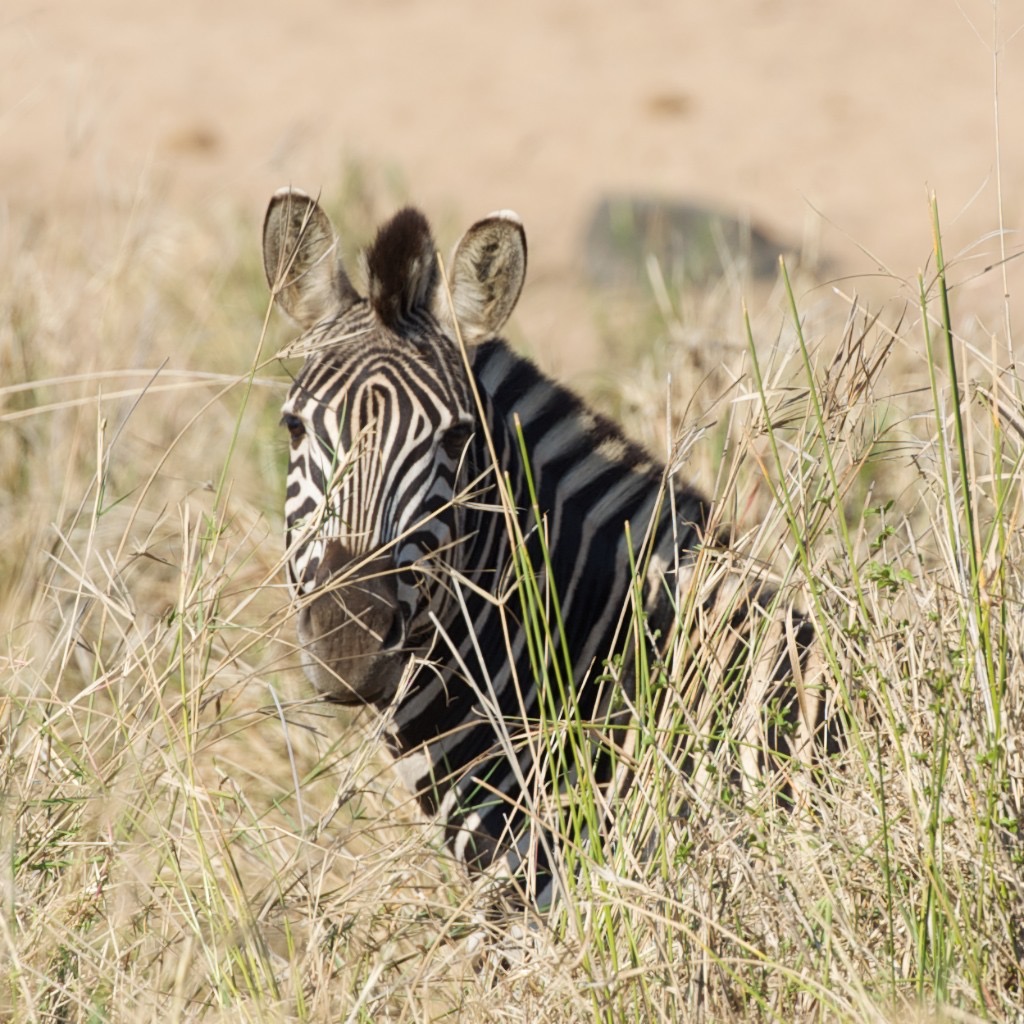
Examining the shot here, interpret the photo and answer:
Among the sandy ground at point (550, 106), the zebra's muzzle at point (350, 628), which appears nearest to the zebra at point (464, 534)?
the zebra's muzzle at point (350, 628)

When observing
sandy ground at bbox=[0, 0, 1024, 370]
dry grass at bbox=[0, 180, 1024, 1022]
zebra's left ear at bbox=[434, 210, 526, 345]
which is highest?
sandy ground at bbox=[0, 0, 1024, 370]

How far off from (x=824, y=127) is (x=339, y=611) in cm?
925

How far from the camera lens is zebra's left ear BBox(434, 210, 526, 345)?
3.17 m

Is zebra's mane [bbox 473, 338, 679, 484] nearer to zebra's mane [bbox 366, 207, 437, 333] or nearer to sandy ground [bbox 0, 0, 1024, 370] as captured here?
zebra's mane [bbox 366, 207, 437, 333]

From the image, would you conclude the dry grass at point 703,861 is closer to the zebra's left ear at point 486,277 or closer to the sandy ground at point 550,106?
the zebra's left ear at point 486,277

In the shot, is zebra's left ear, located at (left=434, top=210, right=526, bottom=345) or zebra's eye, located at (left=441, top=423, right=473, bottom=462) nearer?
zebra's eye, located at (left=441, top=423, right=473, bottom=462)

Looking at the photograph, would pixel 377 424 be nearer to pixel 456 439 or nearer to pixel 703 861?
pixel 456 439

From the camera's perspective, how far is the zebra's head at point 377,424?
2.71 metres

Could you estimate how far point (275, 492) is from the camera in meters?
5.17

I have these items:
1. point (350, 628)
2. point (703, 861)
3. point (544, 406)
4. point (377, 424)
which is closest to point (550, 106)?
point (544, 406)

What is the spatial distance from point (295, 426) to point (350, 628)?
1.93ft

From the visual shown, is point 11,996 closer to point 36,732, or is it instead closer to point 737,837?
point 36,732

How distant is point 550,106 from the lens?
445 inches

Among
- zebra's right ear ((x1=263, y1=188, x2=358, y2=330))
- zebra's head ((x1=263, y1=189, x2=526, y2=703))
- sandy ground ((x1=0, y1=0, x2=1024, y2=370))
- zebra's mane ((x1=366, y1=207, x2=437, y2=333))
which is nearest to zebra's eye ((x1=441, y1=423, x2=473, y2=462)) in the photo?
zebra's head ((x1=263, y1=189, x2=526, y2=703))
